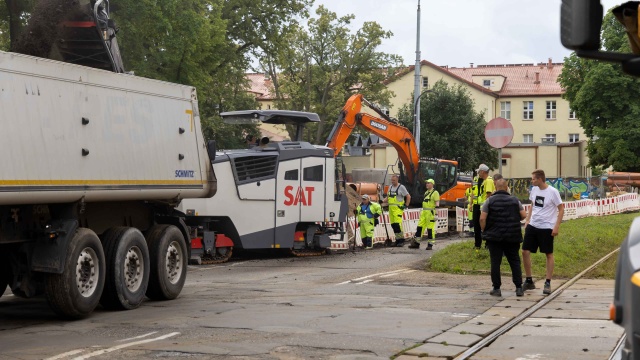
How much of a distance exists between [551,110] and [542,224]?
89.3 metres

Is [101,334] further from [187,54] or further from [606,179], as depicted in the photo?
[606,179]

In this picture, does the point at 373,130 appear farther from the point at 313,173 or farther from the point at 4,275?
the point at 4,275

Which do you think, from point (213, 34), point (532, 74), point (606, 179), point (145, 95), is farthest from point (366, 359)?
point (532, 74)

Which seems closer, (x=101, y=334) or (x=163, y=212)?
(x=101, y=334)

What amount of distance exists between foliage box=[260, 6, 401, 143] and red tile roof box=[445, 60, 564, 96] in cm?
3298

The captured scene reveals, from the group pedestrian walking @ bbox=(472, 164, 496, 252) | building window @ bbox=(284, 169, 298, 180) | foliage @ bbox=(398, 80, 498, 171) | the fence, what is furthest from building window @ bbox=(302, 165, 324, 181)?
foliage @ bbox=(398, 80, 498, 171)

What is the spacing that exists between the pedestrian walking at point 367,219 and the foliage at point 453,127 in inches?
1938

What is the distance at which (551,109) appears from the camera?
102 meters

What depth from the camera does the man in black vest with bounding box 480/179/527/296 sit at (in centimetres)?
1452

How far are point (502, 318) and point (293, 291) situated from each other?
426 cm

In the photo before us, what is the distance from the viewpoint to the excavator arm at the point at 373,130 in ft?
95.3

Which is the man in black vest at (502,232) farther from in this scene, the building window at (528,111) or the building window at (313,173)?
the building window at (528,111)

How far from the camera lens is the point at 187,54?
124 ft

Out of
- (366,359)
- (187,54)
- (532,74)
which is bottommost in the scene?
(366,359)
